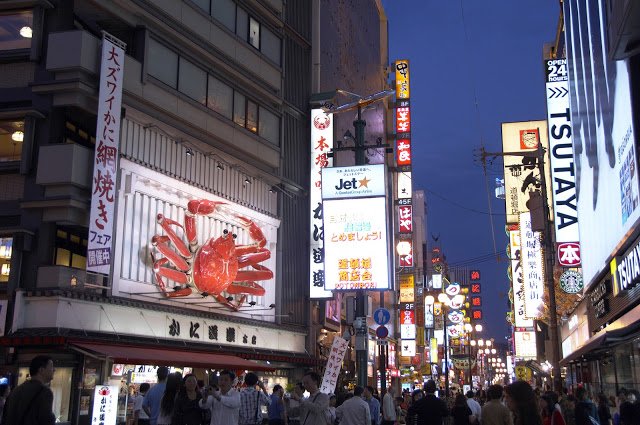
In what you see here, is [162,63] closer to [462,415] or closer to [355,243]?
[355,243]

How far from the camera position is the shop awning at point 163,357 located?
63.7 feet

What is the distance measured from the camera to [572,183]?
83.2ft

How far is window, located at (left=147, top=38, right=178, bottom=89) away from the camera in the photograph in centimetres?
2512

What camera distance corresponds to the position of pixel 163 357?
21.3 meters

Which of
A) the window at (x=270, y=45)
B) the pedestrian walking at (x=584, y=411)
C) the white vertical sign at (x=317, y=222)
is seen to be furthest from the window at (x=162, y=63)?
the pedestrian walking at (x=584, y=411)

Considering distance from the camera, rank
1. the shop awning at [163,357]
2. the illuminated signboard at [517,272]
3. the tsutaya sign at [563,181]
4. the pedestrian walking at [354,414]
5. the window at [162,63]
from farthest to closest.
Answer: the illuminated signboard at [517,272], the tsutaya sign at [563,181], the window at [162,63], the shop awning at [163,357], the pedestrian walking at [354,414]

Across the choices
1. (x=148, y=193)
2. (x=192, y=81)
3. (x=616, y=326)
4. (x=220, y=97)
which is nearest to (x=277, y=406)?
(x=616, y=326)

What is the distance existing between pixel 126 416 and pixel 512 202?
2844 centimetres

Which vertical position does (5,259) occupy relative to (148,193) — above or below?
below

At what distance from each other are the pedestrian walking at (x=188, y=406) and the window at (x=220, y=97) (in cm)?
2007

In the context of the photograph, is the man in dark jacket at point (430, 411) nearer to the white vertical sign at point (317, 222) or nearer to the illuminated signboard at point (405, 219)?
the white vertical sign at point (317, 222)

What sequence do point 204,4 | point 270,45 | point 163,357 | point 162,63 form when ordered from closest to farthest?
point 163,357 → point 162,63 → point 204,4 → point 270,45

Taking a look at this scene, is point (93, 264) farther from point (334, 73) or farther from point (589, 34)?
point (334, 73)

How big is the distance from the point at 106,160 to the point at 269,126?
13.6 m
